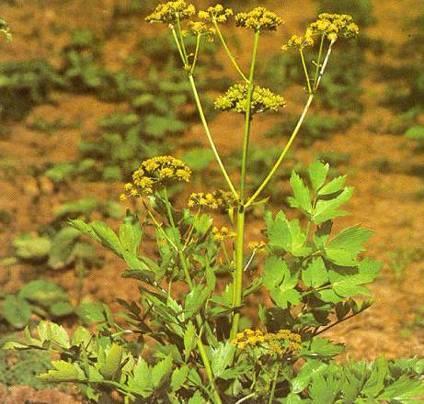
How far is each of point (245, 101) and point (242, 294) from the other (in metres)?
0.56

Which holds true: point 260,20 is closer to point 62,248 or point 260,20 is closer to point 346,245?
point 346,245

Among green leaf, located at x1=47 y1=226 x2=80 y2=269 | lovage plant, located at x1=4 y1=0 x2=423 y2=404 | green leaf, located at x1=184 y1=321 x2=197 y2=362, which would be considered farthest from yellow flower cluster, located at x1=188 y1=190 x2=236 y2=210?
green leaf, located at x1=47 y1=226 x2=80 y2=269

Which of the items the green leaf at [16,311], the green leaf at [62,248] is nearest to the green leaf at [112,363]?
the green leaf at [16,311]

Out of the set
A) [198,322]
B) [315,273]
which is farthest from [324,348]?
[198,322]

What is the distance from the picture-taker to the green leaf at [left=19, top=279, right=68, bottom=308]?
459 centimetres

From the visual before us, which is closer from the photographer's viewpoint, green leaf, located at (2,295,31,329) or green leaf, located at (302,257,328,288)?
green leaf, located at (302,257,328,288)

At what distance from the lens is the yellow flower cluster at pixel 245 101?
2908 millimetres

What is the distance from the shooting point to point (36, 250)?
496cm

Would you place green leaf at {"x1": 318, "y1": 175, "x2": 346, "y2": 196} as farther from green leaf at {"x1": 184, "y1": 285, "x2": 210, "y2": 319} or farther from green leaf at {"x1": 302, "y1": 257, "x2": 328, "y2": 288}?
green leaf at {"x1": 184, "y1": 285, "x2": 210, "y2": 319}

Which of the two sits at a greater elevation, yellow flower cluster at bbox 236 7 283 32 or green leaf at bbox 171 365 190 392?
yellow flower cluster at bbox 236 7 283 32

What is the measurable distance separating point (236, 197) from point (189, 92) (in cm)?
390

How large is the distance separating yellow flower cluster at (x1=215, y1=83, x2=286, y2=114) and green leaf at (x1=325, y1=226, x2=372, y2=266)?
15.6 inches

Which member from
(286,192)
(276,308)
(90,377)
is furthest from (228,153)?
(90,377)

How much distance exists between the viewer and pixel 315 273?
2926 millimetres
